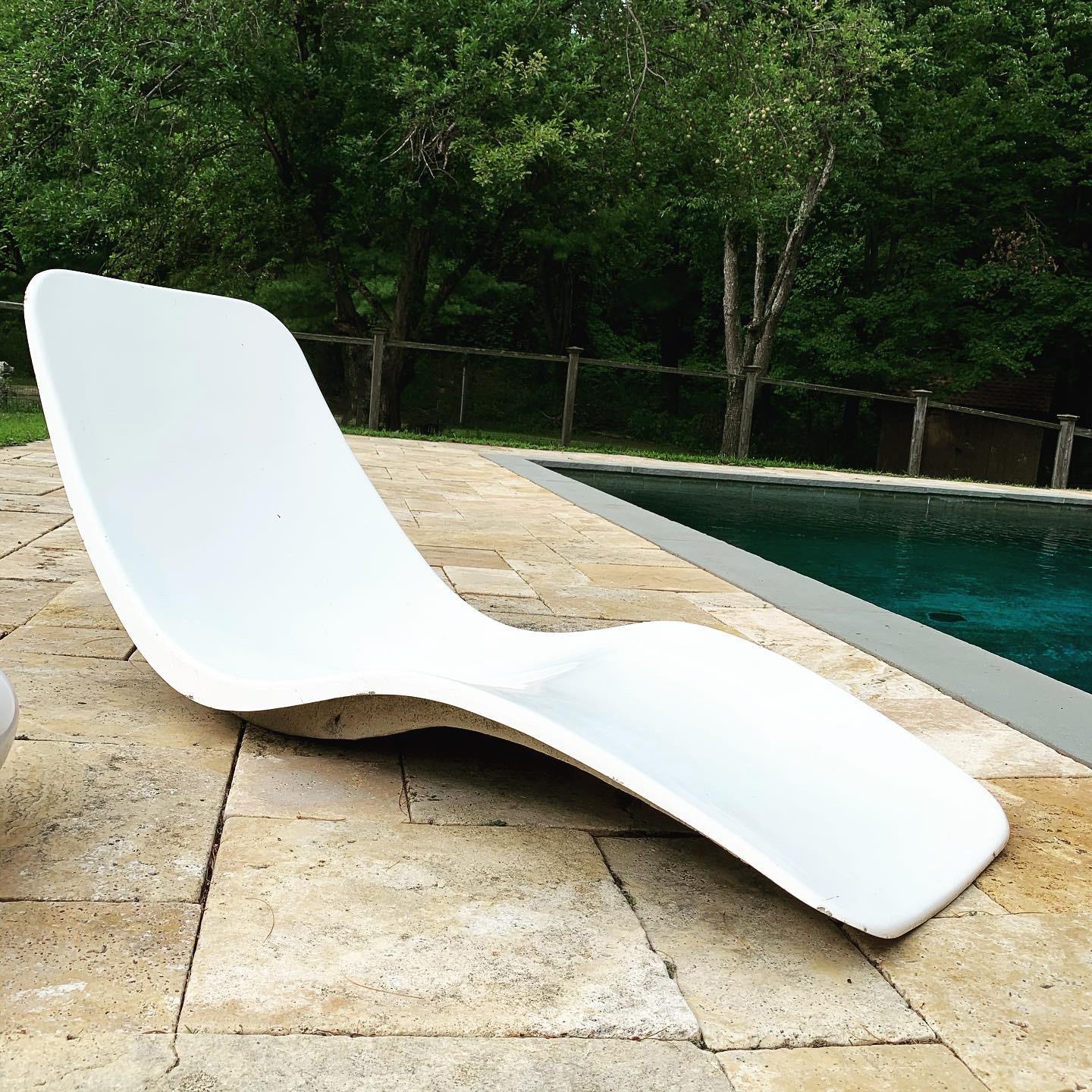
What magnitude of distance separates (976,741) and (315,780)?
1.36m

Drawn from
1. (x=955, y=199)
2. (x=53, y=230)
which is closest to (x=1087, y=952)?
(x=53, y=230)

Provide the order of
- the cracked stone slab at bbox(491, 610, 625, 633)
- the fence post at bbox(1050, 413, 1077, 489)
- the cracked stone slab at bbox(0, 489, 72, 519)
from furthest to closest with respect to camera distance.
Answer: the fence post at bbox(1050, 413, 1077, 489)
the cracked stone slab at bbox(0, 489, 72, 519)
the cracked stone slab at bbox(491, 610, 625, 633)

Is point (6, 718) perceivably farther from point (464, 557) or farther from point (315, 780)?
point (464, 557)

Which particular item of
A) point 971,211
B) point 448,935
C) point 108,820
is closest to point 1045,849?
point 448,935

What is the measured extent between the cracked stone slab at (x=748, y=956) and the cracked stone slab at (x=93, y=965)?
578 millimetres

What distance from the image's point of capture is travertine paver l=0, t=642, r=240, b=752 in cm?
191

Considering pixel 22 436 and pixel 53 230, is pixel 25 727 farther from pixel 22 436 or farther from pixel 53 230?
pixel 53 230

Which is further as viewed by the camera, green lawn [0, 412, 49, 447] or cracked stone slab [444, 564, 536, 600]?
green lawn [0, 412, 49, 447]

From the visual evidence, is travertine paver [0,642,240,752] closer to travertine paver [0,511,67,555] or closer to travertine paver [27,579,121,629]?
travertine paver [27,579,121,629]

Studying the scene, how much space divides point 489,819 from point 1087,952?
0.85 meters

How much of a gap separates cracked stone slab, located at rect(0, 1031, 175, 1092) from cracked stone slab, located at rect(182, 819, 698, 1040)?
0.06m

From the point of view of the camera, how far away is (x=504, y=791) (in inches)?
71.2

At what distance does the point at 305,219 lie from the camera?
1232cm

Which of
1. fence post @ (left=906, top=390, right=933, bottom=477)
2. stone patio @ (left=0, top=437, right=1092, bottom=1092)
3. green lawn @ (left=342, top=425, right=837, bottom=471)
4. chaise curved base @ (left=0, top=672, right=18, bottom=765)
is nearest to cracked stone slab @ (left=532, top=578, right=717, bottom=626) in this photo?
stone patio @ (left=0, top=437, right=1092, bottom=1092)
